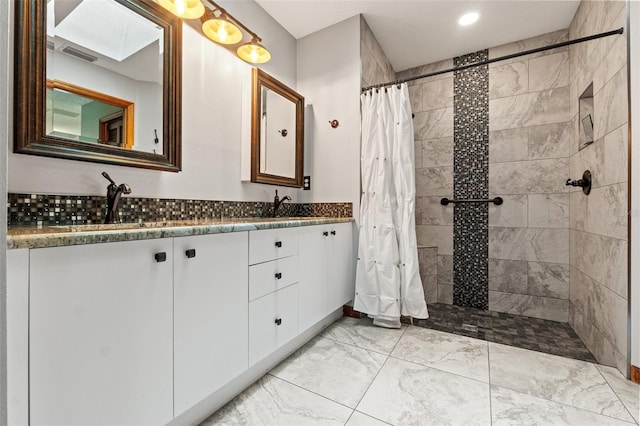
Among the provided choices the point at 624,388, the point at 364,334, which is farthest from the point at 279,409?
the point at 624,388

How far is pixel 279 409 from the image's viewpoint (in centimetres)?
129

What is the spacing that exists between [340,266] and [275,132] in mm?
1226

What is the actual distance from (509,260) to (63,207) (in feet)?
11.3

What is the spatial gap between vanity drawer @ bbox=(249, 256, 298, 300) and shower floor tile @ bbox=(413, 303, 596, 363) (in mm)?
1301

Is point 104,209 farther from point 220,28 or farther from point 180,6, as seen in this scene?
point 220,28

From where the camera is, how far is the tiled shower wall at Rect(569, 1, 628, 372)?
1.58 meters

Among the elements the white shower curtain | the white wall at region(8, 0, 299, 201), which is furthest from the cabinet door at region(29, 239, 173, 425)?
the white shower curtain

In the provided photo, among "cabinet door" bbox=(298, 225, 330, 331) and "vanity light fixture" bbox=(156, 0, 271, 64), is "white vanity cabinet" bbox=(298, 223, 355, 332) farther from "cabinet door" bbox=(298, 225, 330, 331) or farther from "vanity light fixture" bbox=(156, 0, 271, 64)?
"vanity light fixture" bbox=(156, 0, 271, 64)

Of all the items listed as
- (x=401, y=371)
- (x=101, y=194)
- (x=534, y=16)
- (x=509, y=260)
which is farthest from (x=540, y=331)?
(x=101, y=194)

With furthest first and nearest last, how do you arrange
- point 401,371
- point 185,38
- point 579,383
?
point 185,38 → point 401,371 → point 579,383

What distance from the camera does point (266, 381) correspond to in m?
1.50

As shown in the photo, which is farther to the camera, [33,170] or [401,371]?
[401,371]

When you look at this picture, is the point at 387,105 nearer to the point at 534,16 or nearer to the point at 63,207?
the point at 534,16

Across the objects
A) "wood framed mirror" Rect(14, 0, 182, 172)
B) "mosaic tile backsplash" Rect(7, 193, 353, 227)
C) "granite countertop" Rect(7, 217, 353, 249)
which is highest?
"wood framed mirror" Rect(14, 0, 182, 172)
